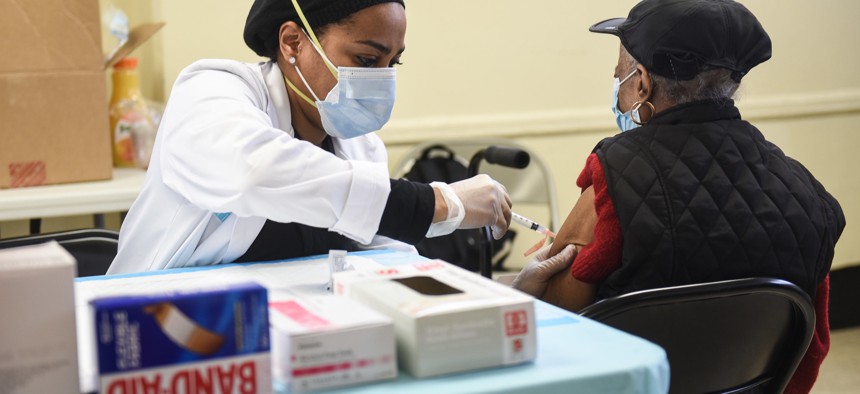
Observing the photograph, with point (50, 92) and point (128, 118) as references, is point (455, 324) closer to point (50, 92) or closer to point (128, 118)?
point (50, 92)

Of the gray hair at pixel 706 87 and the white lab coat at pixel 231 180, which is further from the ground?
the gray hair at pixel 706 87

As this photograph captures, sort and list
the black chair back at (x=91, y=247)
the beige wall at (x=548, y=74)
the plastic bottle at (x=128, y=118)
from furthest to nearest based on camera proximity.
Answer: the beige wall at (x=548, y=74) < the plastic bottle at (x=128, y=118) < the black chair back at (x=91, y=247)

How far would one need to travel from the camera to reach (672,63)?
1.57 m

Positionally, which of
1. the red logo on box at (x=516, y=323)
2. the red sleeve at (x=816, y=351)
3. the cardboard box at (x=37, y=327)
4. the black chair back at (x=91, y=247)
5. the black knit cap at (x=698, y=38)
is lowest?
the red sleeve at (x=816, y=351)

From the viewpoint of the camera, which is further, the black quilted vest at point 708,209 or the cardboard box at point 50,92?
the cardboard box at point 50,92

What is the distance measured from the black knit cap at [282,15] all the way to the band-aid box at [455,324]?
0.75 meters

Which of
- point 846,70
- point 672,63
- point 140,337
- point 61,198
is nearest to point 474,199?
point 672,63

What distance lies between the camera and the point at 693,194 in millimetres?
1438

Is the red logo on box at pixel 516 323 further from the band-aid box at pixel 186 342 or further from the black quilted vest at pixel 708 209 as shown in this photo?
the black quilted vest at pixel 708 209

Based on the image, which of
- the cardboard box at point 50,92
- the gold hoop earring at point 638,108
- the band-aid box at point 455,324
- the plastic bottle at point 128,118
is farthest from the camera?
the plastic bottle at point 128,118

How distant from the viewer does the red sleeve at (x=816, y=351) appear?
155 centimetres

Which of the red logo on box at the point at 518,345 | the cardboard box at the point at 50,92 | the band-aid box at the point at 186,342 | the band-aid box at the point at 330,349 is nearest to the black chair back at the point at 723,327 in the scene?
the red logo on box at the point at 518,345

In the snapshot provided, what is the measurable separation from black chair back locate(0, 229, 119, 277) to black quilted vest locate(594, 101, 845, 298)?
1.02m

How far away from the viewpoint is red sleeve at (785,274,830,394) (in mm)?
1552
